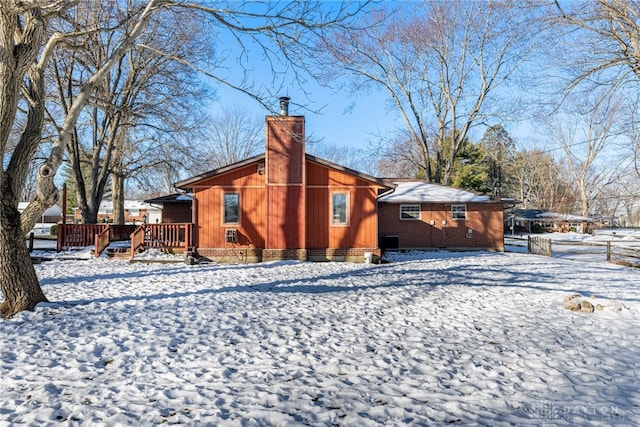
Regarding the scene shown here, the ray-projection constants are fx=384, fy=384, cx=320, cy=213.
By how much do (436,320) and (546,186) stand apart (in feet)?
192

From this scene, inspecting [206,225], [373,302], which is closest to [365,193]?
[206,225]

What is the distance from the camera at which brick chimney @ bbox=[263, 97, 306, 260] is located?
1468 cm

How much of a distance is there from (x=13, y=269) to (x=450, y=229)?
62.2ft

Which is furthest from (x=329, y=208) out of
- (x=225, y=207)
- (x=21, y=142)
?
(x=21, y=142)

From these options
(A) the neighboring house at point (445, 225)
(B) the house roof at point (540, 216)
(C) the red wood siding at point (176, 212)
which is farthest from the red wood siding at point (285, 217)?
(B) the house roof at point (540, 216)

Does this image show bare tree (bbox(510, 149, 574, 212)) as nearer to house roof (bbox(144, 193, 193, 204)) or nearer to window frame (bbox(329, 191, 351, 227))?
window frame (bbox(329, 191, 351, 227))

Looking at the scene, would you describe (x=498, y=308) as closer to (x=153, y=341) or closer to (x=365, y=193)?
(x=153, y=341)

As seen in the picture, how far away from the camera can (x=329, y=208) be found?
15078 mm

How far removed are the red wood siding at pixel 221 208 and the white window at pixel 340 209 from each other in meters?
2.73

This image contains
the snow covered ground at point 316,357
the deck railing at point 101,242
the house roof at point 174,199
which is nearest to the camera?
the snow covered ground at point 316,357

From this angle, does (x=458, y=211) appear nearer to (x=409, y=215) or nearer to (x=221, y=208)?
(x=409, y=215)

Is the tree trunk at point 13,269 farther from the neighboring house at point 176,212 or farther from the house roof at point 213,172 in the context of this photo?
the neighboring house at point 176,212

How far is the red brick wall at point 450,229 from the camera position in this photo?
2075cm

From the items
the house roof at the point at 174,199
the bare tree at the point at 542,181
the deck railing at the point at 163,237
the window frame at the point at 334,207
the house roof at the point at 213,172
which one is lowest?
the deck railing at the point at 163,237
